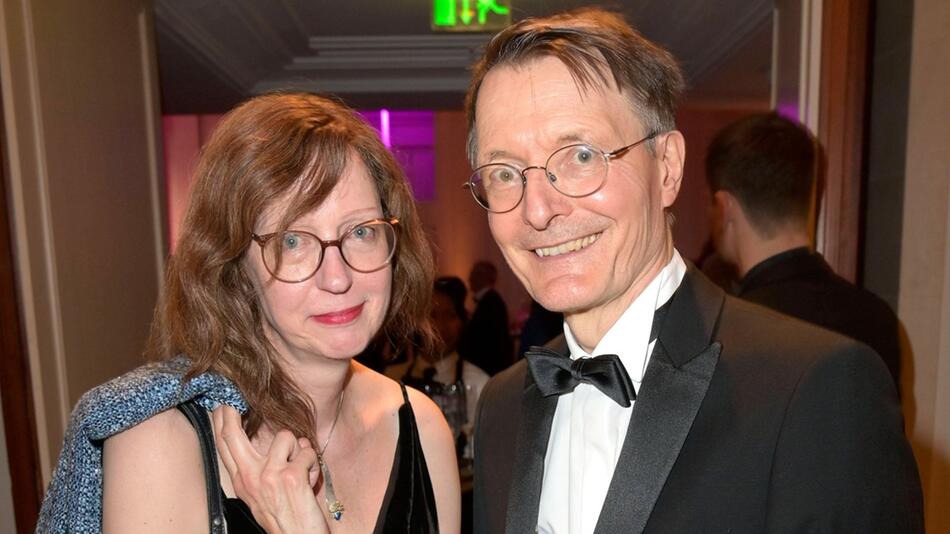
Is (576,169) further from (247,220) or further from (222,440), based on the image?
(222,440)

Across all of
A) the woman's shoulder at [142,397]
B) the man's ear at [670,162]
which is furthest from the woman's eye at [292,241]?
the man's ear at [670,162]

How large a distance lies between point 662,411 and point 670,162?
45 centimetres

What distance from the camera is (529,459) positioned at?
1371 mm

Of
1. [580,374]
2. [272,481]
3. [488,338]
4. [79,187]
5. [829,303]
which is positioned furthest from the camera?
[488,338]

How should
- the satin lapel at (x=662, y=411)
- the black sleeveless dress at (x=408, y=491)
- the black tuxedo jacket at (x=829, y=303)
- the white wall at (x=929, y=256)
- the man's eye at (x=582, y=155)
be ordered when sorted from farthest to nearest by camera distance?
the white wall at (x=929, y=256)
the black tuxedo jacket at (x=829, y=303)
the black sleeveless dress at (x=408, y=491)
the man's eye at (x=582, y=155)
the satin lapel at (x=662, y=411)

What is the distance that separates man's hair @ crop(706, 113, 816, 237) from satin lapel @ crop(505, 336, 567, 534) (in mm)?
1348

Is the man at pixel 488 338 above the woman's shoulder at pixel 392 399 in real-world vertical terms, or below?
below

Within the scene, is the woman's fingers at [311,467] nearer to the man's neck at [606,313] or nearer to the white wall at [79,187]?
the man's neck at [606,313]

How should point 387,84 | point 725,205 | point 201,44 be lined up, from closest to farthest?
point 725,205 < point 201,44 < point 387,84

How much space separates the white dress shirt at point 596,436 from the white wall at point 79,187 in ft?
6.18

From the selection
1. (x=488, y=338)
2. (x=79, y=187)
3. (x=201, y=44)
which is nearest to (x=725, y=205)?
(x=79, y=187)

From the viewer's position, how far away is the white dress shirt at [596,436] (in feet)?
4.15

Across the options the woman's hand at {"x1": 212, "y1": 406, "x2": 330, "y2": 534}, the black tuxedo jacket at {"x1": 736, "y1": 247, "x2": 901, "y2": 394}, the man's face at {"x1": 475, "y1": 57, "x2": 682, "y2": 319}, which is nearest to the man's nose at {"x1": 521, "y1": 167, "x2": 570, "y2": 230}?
the man's face at {"x1": 475, "y1": 57, "x2": 682, "y2": 319}

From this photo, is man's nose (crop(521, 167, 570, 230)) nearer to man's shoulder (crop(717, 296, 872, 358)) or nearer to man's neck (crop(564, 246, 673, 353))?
man's neck (crop(564, 246, 673, 353))
